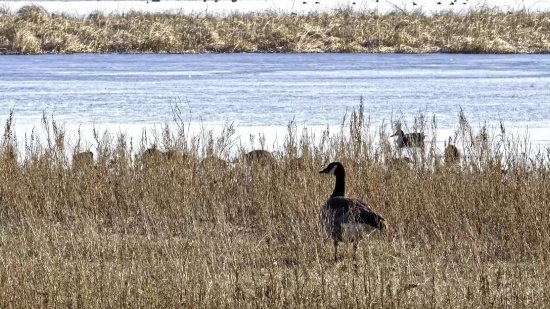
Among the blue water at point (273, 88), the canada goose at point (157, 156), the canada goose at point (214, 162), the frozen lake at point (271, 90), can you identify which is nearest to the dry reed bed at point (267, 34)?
the blue water at point (273, 88)

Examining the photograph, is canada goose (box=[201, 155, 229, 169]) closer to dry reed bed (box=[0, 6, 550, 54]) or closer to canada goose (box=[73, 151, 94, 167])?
canada goose (box=[73, 151, 94, 167])

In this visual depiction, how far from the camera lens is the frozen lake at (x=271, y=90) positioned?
772 inches

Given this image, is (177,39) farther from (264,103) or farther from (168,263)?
(168,263)

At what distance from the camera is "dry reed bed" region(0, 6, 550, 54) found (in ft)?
127

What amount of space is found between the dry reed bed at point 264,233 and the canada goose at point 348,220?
17 centimetres

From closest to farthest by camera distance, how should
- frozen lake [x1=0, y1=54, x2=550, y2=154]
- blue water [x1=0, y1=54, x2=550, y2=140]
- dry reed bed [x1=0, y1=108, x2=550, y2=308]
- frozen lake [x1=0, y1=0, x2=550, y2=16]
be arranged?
dry reed bed [x1=0, y1=108, x2=550, y2=308] < frozen lake [x1=0, y1=54, x2=550, y2=154] < blue water [x1=0, y1=54, x2=550, y2=140] < frozen lake [x1=0, y1=0, x2=550, y2=16]

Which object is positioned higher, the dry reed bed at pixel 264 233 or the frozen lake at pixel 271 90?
the dry reed bed at pixel 264 233

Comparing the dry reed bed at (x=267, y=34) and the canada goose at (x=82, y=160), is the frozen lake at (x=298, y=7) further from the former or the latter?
the canada goose at (x=82, y=160)

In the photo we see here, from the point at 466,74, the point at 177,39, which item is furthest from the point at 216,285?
the point at 177,39

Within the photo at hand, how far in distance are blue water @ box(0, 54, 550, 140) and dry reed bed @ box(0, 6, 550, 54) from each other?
6.91 ft

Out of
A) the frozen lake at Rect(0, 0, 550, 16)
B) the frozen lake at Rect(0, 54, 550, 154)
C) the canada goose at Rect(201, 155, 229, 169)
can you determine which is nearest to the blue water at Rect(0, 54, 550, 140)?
the frozen lake at Rect(0, 54, 550, 154)

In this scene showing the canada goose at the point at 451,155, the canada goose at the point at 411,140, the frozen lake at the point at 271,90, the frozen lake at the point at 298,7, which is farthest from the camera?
the frozen lake at the point at 298,7

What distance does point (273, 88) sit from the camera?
2525 cm

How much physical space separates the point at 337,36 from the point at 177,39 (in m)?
6.69
